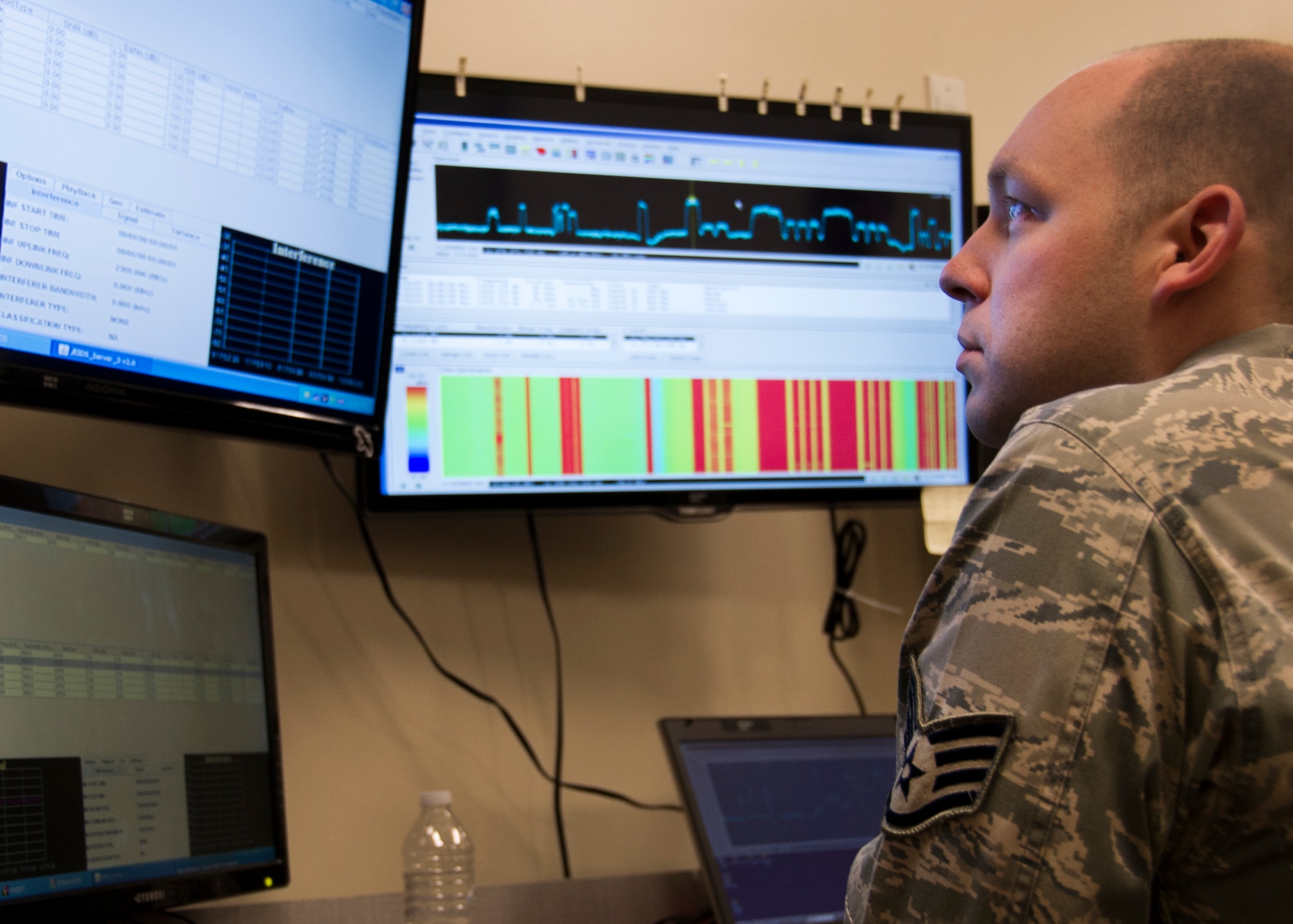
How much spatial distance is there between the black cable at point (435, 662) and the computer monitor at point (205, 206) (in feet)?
0.67

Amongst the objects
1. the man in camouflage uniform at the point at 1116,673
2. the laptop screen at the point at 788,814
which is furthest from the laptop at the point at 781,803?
the man in camouflage uniform at the point at 1116,673

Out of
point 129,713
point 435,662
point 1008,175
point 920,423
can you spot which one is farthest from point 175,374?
point 920,423

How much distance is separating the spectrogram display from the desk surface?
1.61ft

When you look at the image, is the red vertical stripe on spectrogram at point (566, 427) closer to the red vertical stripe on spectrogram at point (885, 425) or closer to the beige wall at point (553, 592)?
the beige wall at point (553, 592)

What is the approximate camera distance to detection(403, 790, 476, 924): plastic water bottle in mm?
1186

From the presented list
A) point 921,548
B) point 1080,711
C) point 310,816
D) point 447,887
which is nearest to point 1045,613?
point 1080,711

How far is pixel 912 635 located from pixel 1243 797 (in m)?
0.20

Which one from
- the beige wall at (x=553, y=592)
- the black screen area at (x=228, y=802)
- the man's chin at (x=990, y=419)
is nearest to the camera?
the man's chin at (x=990, y=419)

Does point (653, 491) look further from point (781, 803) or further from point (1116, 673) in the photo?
point (1116, 673)

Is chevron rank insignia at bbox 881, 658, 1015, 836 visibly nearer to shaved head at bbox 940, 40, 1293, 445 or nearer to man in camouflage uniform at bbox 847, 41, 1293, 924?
man in camouflage uniform at bbox 847, 41, 1293, 924

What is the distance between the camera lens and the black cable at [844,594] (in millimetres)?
1622

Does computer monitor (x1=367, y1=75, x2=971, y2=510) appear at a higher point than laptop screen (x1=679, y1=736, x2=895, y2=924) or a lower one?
higher

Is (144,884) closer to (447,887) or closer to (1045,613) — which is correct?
(447,887)

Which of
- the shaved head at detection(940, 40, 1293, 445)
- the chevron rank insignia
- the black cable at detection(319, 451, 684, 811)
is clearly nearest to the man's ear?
the shaved head at detection(940, 40, 1293, 445)
